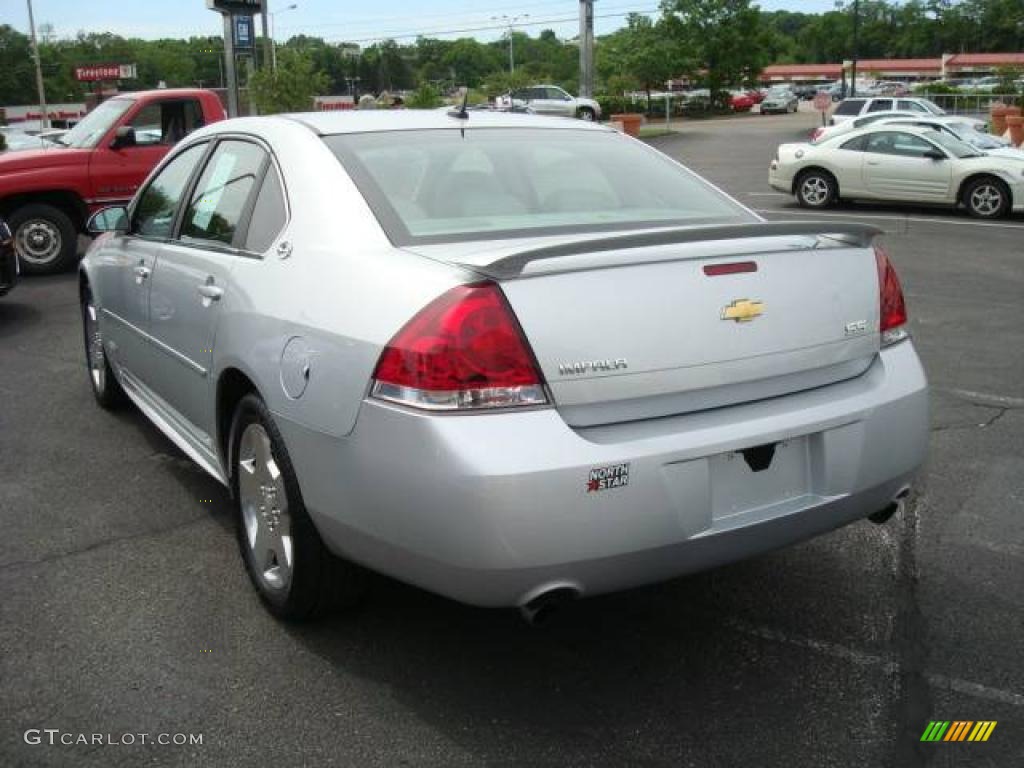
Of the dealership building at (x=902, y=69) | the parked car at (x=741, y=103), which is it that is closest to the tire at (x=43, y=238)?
the parked car at (x=741, y=103)

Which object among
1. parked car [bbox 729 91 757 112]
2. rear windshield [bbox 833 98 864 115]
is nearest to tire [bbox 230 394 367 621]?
rear windshield [bbox 833 98 864 115]

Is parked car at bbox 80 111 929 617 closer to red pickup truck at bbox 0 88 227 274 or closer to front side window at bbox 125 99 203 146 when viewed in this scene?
red pickup truck at bbox 0 88 227 274

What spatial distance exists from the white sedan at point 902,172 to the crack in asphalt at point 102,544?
14.6 m

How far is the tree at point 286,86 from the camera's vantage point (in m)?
24.9

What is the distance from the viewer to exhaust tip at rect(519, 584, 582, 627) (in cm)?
270

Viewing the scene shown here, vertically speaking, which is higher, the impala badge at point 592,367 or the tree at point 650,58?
the tree at point 650,58

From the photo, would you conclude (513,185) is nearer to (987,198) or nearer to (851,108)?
(987,198)

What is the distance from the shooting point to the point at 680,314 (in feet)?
9.27

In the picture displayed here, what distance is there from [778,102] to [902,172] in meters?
50.1

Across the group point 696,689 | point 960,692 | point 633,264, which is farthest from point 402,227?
point 960,692

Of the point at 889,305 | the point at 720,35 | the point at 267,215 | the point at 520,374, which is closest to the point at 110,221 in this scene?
the point at 267,215

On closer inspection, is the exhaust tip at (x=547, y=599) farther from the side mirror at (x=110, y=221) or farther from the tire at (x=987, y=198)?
the tire at (x=987, y=198)

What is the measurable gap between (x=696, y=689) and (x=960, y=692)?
2.45ft

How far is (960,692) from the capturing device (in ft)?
9.89
